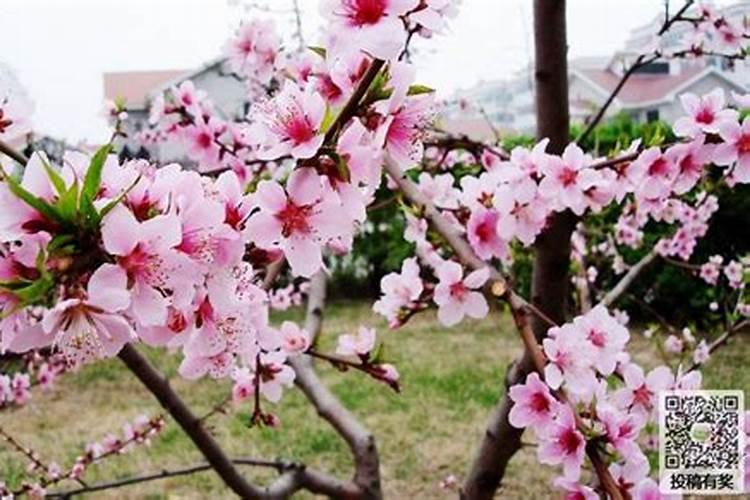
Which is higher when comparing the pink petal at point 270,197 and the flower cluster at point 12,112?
the flower cluster at point 12,112

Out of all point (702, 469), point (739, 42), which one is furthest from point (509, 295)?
point (739, 42)

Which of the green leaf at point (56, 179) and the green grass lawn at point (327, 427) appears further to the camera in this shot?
the green grass lawn at point (327, 427)

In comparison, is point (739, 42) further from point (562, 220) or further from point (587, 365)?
point (587, 365)

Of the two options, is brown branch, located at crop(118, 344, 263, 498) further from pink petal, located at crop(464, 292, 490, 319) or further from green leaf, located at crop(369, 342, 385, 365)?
pink petal, located at crop(464, 292, 490, 319)

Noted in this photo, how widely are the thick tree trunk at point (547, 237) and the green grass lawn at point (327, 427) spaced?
1.32 m

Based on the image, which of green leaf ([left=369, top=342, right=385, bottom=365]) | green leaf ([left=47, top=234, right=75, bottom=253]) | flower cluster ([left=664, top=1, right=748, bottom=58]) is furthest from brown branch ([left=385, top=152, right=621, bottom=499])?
flower cluster ([left=664, top=1, right=748, bottom=58])

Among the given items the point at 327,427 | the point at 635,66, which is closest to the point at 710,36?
the point at 635,66

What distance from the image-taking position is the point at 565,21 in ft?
4.89

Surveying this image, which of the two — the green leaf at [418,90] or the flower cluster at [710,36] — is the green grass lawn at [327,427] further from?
the green leaf at [418,90]

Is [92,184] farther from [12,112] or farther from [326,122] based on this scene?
[12,112]

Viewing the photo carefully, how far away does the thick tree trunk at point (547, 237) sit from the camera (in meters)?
1.49

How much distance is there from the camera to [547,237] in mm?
1501

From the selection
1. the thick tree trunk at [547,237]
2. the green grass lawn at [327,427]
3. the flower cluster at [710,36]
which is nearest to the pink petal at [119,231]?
the thick tree trunk at [547,237]

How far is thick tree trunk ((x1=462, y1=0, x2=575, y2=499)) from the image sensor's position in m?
1.49
